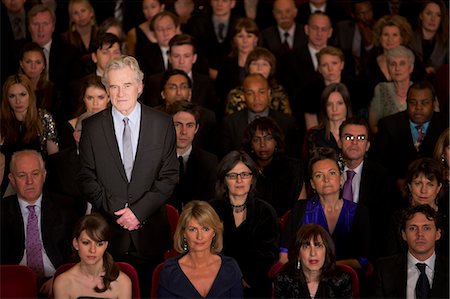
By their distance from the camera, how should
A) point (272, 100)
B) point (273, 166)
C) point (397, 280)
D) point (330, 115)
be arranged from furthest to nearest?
point (272, 100) < point (330, 115) < point (273, 166) < point (397, 280)

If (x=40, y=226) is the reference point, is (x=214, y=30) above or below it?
above

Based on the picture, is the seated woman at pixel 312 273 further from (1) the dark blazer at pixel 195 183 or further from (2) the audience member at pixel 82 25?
(2) the audience member at pixel 82 25

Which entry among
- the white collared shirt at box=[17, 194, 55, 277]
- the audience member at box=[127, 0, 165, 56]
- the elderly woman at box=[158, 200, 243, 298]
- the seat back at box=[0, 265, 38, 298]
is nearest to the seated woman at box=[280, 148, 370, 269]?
the elderly woman at box=[158, 200, 243, 298]

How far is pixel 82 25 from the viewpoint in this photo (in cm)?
902

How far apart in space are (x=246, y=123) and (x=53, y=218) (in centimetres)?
179

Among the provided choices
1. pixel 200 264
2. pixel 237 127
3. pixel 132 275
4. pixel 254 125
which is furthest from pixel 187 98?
pixel 132 275

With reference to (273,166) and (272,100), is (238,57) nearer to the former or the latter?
(272,100)

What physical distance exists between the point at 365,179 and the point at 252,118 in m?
1.06

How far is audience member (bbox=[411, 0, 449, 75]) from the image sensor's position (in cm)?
915

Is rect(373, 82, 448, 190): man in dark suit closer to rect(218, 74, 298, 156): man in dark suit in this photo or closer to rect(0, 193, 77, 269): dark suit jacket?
rect(218, 74, 298, 156): man in dark suit

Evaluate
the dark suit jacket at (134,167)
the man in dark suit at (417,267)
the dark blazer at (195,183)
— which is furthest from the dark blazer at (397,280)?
the dark blazer at (195,183)

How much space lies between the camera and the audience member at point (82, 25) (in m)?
8.92

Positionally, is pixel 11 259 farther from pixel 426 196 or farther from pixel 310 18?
pixel 310 18

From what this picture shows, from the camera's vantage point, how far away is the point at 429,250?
20.1ft
